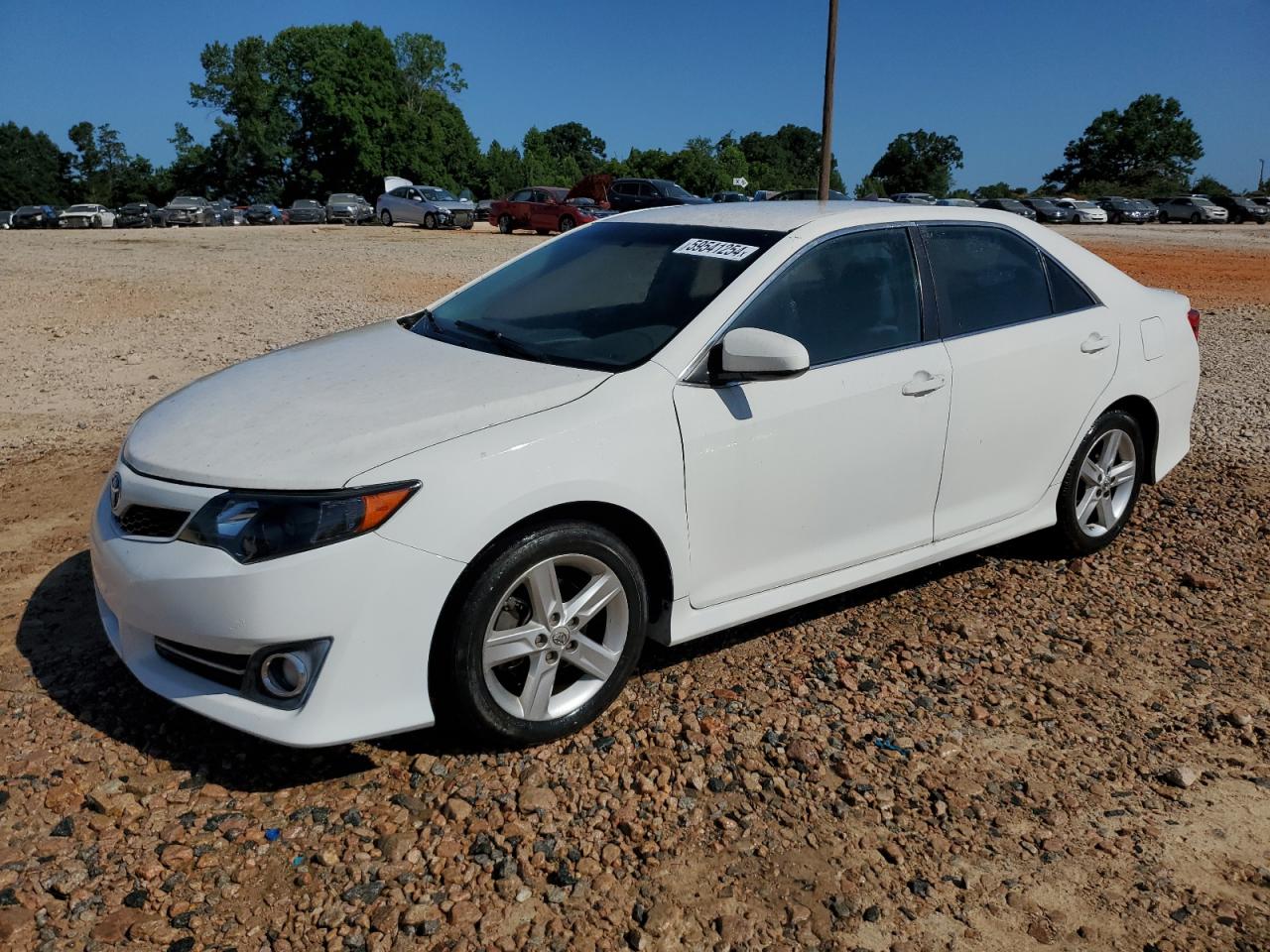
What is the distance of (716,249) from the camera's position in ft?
12.5

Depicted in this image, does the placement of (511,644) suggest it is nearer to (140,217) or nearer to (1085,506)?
(1085,506)

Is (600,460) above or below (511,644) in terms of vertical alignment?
above

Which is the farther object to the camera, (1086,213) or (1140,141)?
(1140,141)

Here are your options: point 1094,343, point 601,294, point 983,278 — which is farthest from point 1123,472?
point 601,294

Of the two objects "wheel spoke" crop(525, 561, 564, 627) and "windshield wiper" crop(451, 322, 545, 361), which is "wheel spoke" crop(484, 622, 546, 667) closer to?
"wheel spoke" crop(525, 561, 564, 627)

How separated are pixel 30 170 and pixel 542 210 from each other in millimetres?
89355

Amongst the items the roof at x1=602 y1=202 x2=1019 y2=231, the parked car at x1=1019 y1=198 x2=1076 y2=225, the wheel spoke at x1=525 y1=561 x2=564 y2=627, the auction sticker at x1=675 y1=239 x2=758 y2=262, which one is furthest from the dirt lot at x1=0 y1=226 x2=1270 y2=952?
the parked car at x1=1019 y1=198 x2=1076 y2=225

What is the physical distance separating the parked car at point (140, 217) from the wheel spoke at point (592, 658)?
52.4 metres

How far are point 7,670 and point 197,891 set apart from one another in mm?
1530

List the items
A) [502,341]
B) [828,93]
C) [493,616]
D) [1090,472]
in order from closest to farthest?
[493,616]
[502,341]
[1090,472]
[828,93]

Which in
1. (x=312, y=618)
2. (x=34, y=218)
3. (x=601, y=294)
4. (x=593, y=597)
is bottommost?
(x=34, y=218)

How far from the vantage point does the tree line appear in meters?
79.6

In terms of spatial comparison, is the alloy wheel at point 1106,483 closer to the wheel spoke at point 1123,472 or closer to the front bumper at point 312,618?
the wheel spoke at point 1123,472

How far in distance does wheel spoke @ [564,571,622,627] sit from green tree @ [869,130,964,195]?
105872 millimetres
